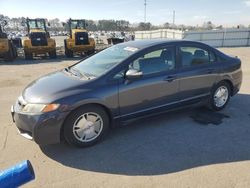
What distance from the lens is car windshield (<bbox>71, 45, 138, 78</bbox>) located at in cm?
406

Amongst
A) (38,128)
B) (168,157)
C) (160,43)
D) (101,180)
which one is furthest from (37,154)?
(160,43)

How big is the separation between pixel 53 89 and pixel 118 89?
3.20 feet

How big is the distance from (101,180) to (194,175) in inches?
45.4

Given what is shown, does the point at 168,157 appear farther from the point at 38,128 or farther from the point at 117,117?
the point at 38,128

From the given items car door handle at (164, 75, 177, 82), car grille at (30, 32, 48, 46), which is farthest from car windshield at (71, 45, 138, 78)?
car grille at (30, 32, 48, 46)

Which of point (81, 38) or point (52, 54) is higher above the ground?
point (81, 38)

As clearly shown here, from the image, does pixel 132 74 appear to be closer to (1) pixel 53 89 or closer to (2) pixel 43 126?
(1) pixel 53 89

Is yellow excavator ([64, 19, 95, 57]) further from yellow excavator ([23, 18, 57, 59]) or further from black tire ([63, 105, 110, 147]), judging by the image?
black tire ([63, 105, 110, 147])

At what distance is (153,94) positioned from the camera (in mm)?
4215

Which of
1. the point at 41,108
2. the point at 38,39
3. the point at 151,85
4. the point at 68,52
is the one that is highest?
the point at 38,39

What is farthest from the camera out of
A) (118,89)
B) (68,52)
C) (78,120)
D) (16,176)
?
(68,52)

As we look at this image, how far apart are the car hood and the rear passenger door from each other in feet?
6.18

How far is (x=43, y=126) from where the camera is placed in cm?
340

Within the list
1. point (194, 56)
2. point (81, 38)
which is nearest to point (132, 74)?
point (194, 56)
